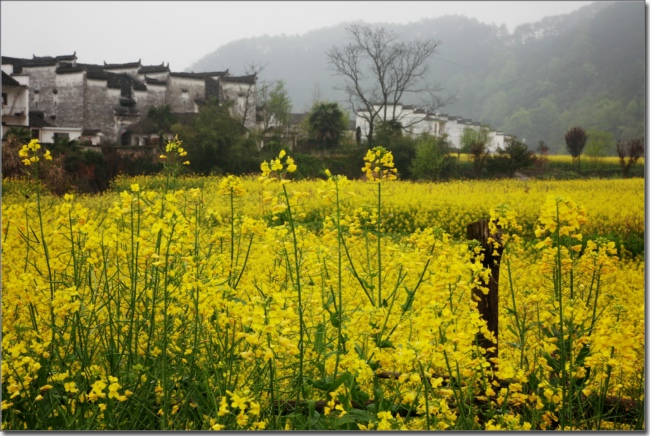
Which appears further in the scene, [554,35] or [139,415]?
[554,35]

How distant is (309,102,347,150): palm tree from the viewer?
3.58 meters

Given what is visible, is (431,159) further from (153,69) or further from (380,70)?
(153,69)

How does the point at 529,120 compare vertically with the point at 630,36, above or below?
below

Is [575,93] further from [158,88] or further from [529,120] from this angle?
[158,88]

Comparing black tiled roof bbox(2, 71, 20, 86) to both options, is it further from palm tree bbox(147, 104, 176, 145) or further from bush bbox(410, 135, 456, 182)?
bush bbox(410, 135, 456, 182)

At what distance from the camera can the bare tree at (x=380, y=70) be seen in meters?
3.57

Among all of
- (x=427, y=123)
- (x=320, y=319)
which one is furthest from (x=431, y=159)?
(x=320, y=319)

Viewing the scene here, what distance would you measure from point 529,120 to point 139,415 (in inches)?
104

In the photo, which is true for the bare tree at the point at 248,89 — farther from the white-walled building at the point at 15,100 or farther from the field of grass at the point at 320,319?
the white-walled building at the point at 15,100

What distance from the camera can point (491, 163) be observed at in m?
3.62

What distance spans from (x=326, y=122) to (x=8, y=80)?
5.86 feet

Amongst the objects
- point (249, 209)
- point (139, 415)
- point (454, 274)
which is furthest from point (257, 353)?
point (249, 209)

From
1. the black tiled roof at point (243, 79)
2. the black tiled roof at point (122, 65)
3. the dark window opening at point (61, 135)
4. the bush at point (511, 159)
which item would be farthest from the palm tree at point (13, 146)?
the bush at point (511, 159)

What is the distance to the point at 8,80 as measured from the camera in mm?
3482
